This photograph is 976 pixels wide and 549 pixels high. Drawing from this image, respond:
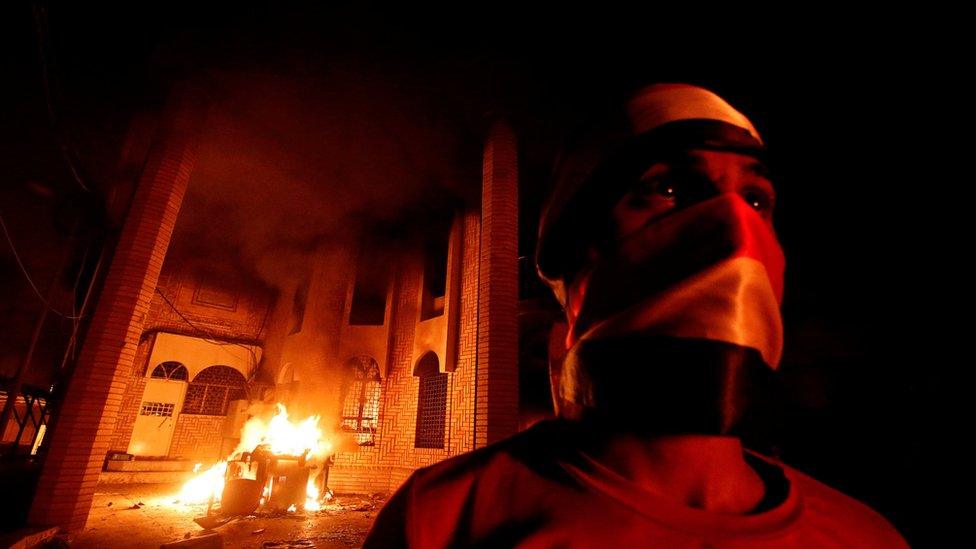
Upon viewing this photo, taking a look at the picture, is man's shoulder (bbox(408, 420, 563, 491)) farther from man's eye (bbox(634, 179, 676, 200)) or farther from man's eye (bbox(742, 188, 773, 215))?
man's eye (bbox(742, 188, 773, 215))

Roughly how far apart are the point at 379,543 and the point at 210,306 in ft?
64.5

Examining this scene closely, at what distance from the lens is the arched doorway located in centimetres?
1397

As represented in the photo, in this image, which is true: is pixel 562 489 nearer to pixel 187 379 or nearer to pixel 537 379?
pixel 537 379

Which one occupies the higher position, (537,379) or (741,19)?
(741,19)

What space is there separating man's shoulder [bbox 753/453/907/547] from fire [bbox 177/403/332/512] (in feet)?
31.9

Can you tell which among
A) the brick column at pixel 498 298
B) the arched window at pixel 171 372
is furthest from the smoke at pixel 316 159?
the arched window at pixel 171 372

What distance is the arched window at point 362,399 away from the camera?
11.9m

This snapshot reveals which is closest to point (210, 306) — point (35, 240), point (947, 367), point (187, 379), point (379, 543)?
point (187, 379)

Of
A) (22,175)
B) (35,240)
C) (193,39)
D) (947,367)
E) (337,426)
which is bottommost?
(337,426)

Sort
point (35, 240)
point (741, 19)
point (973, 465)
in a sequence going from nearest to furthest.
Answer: point (973, 465) → point (741, 19) → point (35, 240)

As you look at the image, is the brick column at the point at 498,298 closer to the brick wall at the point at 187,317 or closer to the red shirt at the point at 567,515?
the red shirt at the point at 567,515

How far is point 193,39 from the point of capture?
6.55 m

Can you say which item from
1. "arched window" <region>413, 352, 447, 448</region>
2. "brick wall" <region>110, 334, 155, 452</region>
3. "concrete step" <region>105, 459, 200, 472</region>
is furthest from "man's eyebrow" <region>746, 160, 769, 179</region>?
"concrete step" <region>105, 459, 200, 472</region>

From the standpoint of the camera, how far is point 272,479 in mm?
7984
